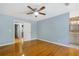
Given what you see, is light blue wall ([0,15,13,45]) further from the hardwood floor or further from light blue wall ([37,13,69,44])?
light blue wall ([37,13,69,44])

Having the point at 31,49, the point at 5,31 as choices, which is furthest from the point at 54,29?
the point at 5,31

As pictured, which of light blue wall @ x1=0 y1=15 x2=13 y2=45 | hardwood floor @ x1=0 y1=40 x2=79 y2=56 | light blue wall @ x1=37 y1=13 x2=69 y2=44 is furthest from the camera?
light blue wall @ x1=0 y1=15 x2=13 y2=45

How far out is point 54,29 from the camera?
93.0 inches

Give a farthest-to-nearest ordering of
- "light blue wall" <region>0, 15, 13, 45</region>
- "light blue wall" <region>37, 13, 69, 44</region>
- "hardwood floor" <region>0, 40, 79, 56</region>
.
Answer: "light blue wall" <region>0, 15, 13, 45</region>
"hardwood floor" <region>0, 40, 79, 56</region>
"light blue wall" <region>37, 13, 69, 44</region>

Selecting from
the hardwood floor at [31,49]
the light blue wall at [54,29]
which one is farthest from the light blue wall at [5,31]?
the light blue wall at [54,29]

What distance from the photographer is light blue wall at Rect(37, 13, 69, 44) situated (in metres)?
2.14

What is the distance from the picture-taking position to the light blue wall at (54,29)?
7.03ft

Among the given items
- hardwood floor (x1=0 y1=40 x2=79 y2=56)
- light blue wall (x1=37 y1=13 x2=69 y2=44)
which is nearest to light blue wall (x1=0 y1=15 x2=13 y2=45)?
hardwood floor (x1=0 y1=40 x2=79 y2=56)

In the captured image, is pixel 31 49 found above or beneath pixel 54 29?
beneath

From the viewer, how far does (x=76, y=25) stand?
1.76 m

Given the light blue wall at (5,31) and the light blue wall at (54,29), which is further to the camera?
the light blue wall at (5,31)

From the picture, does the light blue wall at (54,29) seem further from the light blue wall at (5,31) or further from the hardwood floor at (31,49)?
the light blue wall at (5,31)

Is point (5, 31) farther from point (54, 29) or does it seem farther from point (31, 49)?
point (54, 29)

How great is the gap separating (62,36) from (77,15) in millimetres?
687
